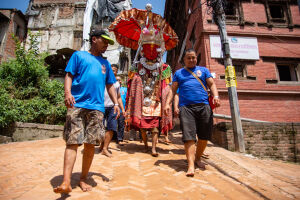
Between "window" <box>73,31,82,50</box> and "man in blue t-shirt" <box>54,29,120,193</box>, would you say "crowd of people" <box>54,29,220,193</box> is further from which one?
"window" <box>73,31,82,50</box>

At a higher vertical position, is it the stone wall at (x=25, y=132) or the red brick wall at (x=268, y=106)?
the red brick wall at (x=268, y=106)

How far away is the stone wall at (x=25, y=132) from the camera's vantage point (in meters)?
6.98

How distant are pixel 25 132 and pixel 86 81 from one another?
6765 millimetres

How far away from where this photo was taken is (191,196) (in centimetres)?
197

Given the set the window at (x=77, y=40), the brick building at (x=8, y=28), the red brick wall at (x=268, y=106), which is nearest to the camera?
the red brick wall at (x=268, y=106)

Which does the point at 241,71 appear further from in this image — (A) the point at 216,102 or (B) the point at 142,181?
(B) the point at 142,181

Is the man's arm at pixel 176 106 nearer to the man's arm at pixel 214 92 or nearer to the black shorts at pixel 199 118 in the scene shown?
the black shorts at pixel 199 118

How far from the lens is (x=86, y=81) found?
2172 millimetres

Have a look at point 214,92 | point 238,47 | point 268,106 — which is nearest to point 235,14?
point 238,47

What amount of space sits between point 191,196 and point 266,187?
1185 millimetres

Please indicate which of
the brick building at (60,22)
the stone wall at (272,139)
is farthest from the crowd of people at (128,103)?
the brick building at (60,22)

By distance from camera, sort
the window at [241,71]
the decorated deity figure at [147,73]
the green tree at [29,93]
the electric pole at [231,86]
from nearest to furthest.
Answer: the decorated deity figure at [147,73]
the electric pole at [231,86]
the green tree at [29,93]
the window at [241,71]

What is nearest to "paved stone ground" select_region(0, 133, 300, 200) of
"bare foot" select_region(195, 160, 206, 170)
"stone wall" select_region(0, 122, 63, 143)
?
"bare foot" select_region(195, 160, 206, 170)

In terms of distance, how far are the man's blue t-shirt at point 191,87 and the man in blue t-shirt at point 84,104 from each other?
1.49m
